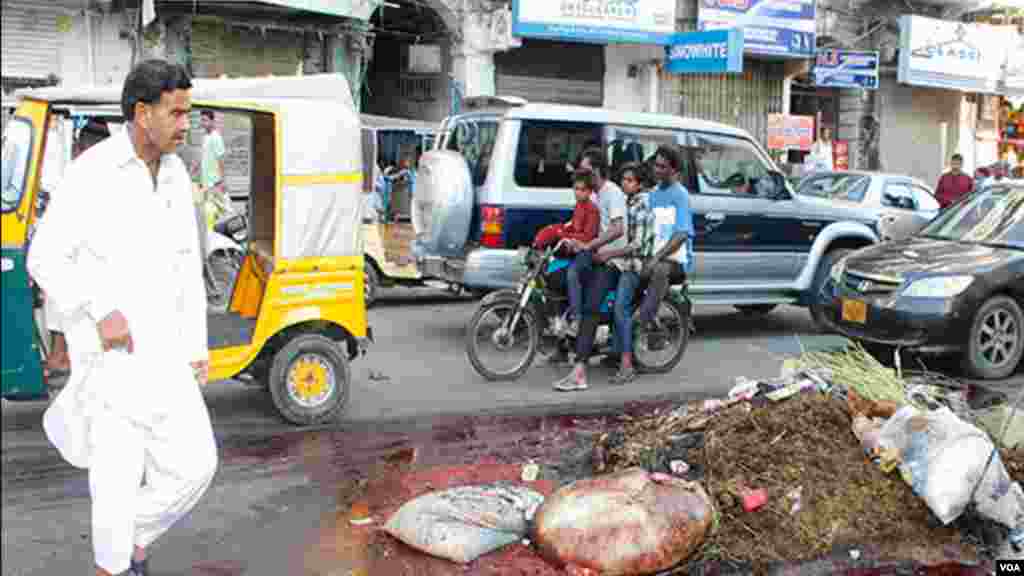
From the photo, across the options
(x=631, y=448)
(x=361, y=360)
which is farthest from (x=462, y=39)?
(x=631, y=448)

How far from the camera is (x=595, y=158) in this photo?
810cm

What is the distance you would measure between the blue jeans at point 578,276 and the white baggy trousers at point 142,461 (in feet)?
15.2

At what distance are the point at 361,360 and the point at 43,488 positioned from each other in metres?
3.68

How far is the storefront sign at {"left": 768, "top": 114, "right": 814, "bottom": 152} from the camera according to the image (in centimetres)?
2080

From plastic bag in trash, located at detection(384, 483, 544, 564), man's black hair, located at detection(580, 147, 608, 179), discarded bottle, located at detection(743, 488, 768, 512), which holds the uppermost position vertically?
man's black hair, located at detection(580, 147, 608, 179)

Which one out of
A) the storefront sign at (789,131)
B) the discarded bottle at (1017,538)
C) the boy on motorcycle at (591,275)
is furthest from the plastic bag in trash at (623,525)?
the storefront sign at (789,131)

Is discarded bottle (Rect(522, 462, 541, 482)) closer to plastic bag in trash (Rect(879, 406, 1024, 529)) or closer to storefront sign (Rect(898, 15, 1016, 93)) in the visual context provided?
plastic bag in trash (Rect(879, 406, 1024, 529))

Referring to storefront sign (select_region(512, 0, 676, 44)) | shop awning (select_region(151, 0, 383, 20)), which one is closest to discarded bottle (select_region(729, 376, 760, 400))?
shop awning (select_region(151, 0, 383, 20))

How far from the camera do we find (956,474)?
4.52 m

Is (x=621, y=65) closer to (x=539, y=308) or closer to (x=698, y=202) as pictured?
(x=698, y=202)

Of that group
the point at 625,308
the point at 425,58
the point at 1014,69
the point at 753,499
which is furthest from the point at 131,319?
the point at 1014,69

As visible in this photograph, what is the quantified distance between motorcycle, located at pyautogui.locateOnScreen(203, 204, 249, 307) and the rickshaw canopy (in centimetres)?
181

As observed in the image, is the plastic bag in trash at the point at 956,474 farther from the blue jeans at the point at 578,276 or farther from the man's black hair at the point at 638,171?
the man's black hair at the point at 638,171

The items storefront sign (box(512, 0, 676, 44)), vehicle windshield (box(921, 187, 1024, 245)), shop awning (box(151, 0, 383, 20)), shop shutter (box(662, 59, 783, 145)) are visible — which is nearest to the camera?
vehicle windshield (box(921, 187, 1024, 245))
